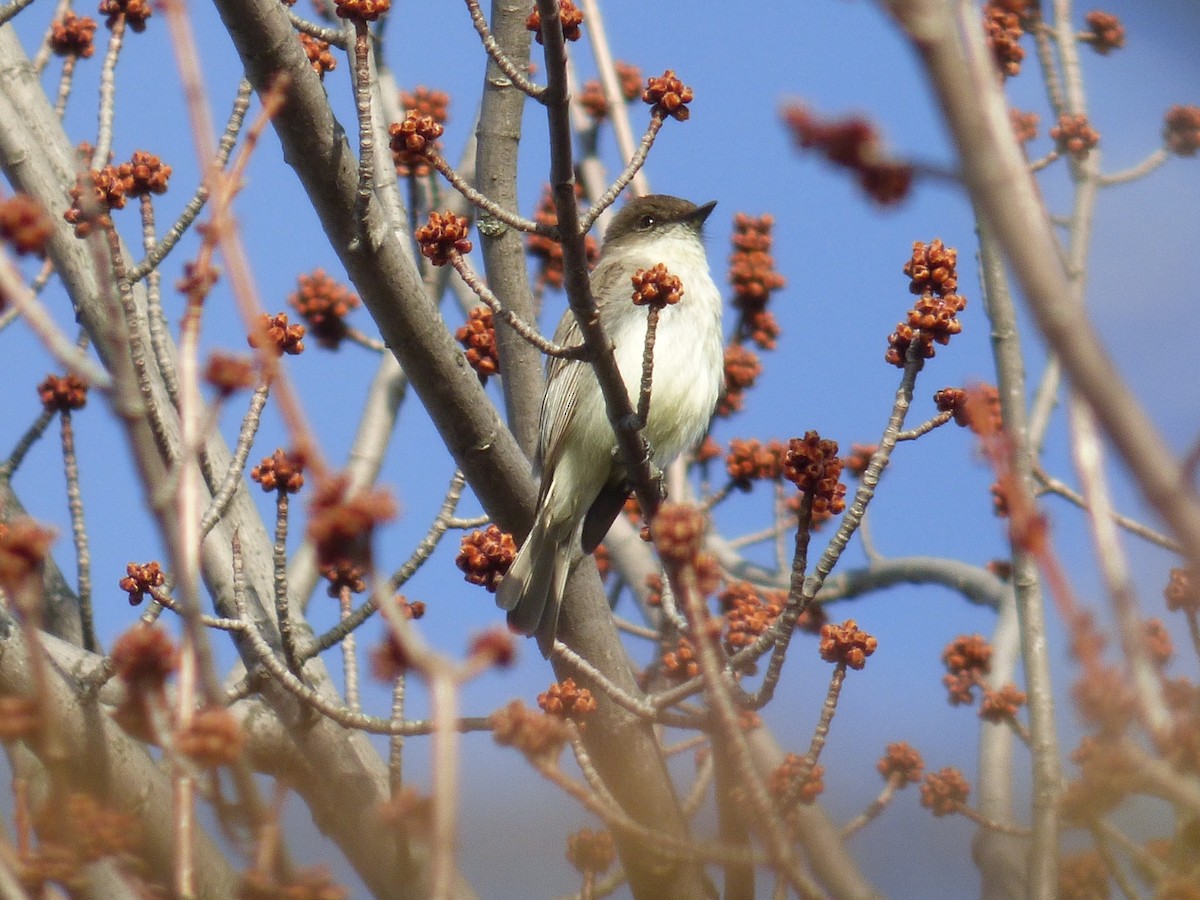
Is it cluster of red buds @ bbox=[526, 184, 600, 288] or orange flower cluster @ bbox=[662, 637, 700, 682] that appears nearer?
orange flower cluster @ bbox=[662, 637, 700, 682]

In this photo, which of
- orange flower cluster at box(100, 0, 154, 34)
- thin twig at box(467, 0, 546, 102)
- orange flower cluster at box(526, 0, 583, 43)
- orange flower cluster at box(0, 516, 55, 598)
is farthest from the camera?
orange flower cluster at box(100, 0, 154, 34)

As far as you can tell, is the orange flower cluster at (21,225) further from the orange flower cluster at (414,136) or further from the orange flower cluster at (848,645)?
the orange flower cluster at (848,645)

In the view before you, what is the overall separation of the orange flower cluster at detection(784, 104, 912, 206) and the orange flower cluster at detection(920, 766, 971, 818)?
11.5ft

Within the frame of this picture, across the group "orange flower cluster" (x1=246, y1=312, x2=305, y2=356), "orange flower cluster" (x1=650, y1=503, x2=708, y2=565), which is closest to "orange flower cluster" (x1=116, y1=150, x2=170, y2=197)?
"orange flower cluster" (x1=246, y1=312, x2=305, y2=356)

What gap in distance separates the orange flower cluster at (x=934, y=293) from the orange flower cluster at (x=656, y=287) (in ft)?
2.05

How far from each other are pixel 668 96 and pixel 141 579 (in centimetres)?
202

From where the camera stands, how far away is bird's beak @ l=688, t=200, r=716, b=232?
7.49 metres

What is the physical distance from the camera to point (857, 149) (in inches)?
58.7

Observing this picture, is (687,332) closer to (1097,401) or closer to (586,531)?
(586,531)

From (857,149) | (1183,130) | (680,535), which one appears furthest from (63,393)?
(1183,130)

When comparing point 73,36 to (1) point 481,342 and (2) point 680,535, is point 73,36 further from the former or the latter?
(2) point 680,535

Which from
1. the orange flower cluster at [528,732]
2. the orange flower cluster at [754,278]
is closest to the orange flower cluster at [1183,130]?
the orange flower cluster at [754,278]

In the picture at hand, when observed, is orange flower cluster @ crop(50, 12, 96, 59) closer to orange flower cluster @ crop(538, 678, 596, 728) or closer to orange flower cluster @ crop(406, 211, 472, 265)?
orange flower cluster @ crop(406, 211, 472, 265)

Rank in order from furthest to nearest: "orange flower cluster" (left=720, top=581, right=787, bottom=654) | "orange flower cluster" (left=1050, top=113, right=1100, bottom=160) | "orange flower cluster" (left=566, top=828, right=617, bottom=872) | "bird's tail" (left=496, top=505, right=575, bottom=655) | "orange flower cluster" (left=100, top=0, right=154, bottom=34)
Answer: "orange flower cluster" (left=1050, top=113, right=1100, bottom=160)
"orange flower cluster" (left=100, top=0, right=154, bottom=34)
"bird's tail" (left=496, top=505, right=575, bottom=655)
"orange flower cluster" (left=720, top=581, right=787, bottom=654)
"orange flower cluster" (left=566, top=828, right=617, bottom=872)
